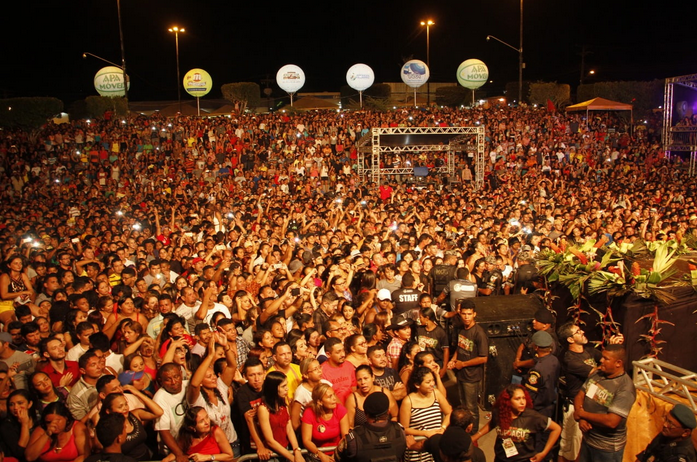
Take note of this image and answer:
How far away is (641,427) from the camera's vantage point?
4.46m

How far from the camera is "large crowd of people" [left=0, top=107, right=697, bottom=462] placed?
3.73 m

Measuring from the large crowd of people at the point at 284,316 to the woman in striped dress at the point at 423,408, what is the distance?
14mm

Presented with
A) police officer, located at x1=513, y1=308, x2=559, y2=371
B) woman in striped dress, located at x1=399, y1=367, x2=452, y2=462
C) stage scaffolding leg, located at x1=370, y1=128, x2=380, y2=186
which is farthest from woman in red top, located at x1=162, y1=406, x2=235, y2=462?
stage scaffolding leg, located at x1=370, y1=128, x2=380, y2=186

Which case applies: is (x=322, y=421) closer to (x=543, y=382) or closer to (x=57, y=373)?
(x=543, y=382)

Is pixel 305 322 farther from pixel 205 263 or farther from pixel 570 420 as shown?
pixel 205 263

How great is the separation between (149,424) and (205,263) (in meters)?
4.05

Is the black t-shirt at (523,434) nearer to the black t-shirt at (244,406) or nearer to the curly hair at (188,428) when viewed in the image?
the black t-shirt at (244,406)

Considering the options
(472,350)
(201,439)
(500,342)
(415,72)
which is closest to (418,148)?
(415,72)

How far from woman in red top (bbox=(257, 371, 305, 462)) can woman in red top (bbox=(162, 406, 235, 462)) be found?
11.0 inches

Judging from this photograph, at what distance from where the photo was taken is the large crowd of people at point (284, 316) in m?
3.73

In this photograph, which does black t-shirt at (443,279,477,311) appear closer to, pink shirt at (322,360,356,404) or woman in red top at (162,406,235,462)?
pink shirt at (322,360,356,404)

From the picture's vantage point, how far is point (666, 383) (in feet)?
14.3

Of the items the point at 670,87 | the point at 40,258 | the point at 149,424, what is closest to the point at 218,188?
the point at 40,258

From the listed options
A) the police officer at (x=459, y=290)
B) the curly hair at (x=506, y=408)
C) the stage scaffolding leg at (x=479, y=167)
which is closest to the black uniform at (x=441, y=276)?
the police officer at (x=459, y=290)
